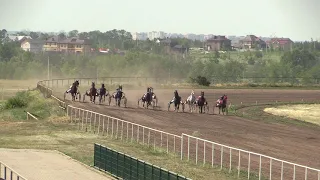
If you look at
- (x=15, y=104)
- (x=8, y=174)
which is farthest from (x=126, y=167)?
(x=15, y=104)

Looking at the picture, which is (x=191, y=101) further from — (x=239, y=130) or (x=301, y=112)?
(x=239, y=130)

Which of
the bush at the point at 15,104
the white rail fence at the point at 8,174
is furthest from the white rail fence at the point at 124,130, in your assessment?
the bush at the point at 15,104

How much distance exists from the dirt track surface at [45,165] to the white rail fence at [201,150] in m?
4.80

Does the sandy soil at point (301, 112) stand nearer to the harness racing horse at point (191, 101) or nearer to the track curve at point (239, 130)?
the track curve at point (239, 130)

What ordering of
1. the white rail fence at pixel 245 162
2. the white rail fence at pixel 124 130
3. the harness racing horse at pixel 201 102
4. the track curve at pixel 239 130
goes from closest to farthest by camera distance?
1. the white rail fence at pixel 245 162
2. the track curve at pixel 239 130
3. the white rail fence at pixel 124 130
4. the harness racing horse at pixel 201 102

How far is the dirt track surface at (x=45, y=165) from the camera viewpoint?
38812mm

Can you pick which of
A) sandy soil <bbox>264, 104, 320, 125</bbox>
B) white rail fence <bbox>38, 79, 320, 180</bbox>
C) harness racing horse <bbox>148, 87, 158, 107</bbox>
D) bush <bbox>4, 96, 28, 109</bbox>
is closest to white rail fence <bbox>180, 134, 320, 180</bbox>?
white rail fence <bbox>38, 79, 320, 180</bbox>

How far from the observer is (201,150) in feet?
147

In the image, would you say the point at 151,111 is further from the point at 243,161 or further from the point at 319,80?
the point at 319,80

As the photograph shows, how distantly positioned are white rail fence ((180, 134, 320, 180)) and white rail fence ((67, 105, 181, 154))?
3.60 feet

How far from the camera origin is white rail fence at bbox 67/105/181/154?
47.3 m

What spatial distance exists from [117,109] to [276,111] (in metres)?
15.8

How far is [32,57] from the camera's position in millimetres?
194625

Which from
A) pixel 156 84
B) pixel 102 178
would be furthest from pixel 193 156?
pixel 156 84
